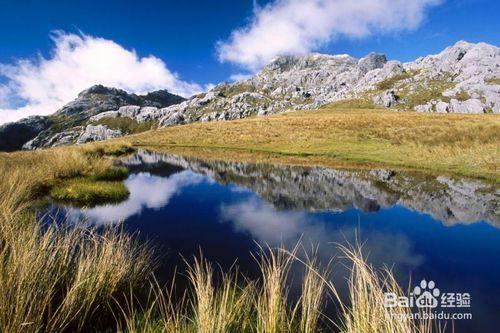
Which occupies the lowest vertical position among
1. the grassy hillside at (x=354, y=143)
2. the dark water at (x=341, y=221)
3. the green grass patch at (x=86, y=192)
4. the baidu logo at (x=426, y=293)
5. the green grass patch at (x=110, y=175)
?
the baidu logo at (x=426, y=293)

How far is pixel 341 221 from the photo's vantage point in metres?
16.3

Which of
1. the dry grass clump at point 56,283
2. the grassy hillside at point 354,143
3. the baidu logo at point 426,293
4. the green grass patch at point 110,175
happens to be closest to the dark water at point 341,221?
the baidu logo at point 426,293

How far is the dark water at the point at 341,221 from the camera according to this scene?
36.1 ft

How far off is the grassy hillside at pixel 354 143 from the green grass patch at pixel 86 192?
21.9 m

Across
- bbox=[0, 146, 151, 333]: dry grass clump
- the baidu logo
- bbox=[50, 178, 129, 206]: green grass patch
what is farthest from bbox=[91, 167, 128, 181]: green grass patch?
the baidu logo

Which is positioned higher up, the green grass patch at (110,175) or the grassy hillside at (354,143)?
the grassy hillside at (354,143)

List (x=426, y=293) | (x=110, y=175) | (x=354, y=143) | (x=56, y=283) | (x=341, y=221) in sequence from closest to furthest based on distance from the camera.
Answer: (x=56, y=283)
(x=426, y=293)
(x=341, y=221)
(x=110, y=175)
(x=354, y=143)

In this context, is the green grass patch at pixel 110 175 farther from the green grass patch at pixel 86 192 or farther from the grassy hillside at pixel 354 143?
the grassy hillside at pixel 354 143

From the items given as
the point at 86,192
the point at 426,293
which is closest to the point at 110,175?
the point at 86,192

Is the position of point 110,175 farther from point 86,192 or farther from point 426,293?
point 426,293

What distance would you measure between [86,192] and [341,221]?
1323 cm

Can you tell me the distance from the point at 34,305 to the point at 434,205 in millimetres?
19260

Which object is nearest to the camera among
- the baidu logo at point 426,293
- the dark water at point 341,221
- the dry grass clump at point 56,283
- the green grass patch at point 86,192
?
the dry grass clump at point 56,283

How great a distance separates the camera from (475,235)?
14688 millimetres
